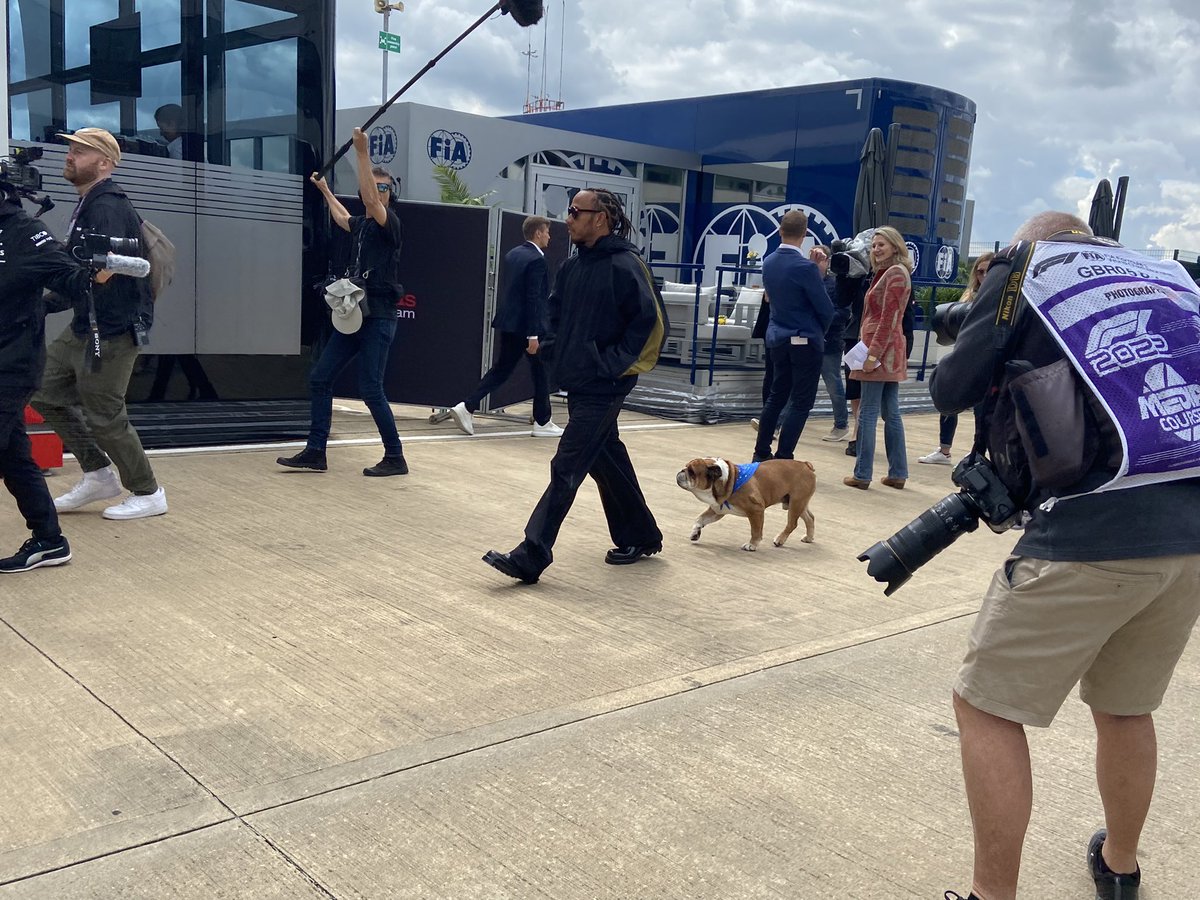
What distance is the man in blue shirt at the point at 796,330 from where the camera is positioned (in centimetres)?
827

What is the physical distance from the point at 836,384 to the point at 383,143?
962cm

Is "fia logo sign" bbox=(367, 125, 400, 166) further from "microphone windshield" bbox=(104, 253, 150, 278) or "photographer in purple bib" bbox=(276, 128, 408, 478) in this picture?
"microphone windshield" bbox=(104, 253, 150, 278)

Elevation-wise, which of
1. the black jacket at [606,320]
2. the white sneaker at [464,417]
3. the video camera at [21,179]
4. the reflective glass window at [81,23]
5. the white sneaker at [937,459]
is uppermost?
the reflective glass window at [81,23]

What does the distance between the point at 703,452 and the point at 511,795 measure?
6553 mm

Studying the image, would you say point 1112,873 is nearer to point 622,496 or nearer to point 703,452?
point 622,496

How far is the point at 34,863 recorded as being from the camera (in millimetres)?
2639

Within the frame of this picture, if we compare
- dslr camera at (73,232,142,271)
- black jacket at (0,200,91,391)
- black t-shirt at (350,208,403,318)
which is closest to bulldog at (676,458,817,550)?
black t-shirt at (350,208,403,318)

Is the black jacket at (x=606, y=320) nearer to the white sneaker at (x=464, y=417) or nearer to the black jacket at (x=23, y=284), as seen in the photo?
the black jacket at (x=23, y=284)

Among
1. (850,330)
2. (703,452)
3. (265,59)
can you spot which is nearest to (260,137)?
(265,59)

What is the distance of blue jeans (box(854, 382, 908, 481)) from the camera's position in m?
8.18

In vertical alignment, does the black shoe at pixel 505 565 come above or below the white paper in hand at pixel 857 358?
below

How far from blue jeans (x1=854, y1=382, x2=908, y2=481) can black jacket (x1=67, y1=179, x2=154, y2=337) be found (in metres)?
4.98

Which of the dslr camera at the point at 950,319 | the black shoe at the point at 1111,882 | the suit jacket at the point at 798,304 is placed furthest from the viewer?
the suit jacket at the point at 798,304

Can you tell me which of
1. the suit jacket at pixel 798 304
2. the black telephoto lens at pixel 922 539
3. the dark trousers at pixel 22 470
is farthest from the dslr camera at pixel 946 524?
the suit jacket at pixel 798 304
